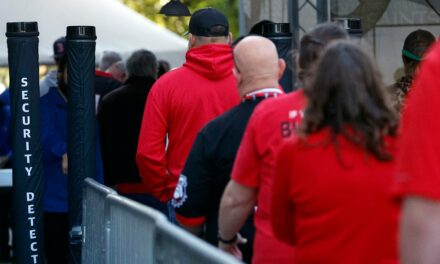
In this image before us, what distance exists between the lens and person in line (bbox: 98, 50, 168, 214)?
9.54 metres

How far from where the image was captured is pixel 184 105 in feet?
23.3

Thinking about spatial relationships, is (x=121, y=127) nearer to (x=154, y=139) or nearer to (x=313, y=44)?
(x=154, y=139)

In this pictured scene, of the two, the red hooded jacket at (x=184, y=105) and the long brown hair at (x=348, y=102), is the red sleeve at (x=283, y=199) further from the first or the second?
the red hooded jacket at (x=184, y=105)

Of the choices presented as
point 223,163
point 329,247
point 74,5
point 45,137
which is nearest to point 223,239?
point 223,163

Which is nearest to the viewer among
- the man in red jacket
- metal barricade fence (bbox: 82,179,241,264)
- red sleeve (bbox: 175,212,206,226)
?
metal barricade fence (bbox: 82,179,241,264)

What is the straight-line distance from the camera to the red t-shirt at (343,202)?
3941mm

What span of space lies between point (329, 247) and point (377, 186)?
249 millimetres

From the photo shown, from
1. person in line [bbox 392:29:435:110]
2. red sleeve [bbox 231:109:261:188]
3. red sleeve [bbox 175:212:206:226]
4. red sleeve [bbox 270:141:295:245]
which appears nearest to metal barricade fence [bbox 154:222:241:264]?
red sleeve [bbox 270:141:295:245]

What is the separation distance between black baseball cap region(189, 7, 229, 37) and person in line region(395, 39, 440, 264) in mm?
4258

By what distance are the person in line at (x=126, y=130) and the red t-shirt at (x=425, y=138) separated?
650 cm

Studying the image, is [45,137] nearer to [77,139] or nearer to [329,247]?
[77,139]

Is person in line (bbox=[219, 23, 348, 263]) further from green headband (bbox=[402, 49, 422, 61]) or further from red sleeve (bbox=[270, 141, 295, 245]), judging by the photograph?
green headband (bbox=[402, 49, 422, 61])

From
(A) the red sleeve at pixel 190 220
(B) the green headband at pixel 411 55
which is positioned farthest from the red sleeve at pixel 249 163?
(B) the green headband at pixel 411 55

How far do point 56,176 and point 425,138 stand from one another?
6.54 meters
